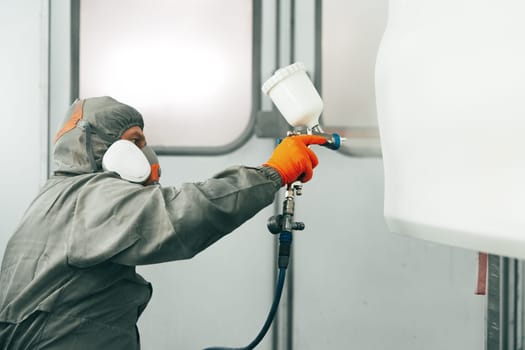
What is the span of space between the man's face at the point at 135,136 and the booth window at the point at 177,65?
0.75ft

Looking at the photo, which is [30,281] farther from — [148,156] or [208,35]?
[208,35]

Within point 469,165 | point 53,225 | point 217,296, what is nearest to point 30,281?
point 53,225

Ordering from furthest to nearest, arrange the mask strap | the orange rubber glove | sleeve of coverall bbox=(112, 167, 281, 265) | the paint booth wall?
the paint booth wall → the mask strap → the orange rubber glove → sleeve of coverall bbox=(112, 167, 281, 265)

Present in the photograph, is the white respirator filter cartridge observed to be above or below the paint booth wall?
above

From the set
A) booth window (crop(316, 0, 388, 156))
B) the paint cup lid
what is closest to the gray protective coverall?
the paint cup lid

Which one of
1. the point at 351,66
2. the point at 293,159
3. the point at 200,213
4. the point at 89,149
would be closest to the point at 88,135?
the point at 89,149

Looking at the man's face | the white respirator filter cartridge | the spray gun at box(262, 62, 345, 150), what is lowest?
the white respirator filter cartridge

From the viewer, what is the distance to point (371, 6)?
1386mm

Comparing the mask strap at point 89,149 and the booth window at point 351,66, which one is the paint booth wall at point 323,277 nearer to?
the booth window at point 351,66

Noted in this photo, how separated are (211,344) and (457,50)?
112cm

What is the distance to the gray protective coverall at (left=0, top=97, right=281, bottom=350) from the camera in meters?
0.96

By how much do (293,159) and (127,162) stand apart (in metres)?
0.41

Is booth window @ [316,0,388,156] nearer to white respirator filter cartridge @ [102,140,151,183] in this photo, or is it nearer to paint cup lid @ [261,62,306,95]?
paint cup lid @ [261,62,306,95]

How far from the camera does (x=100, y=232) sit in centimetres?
97
